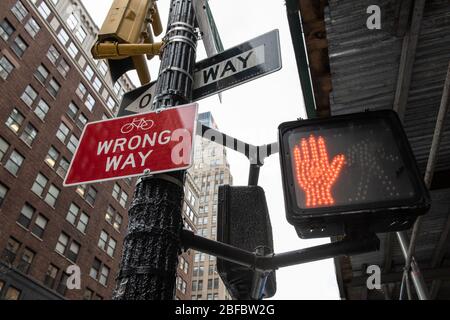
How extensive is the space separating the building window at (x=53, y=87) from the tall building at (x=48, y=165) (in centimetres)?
10

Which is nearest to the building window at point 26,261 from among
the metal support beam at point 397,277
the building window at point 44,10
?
the building window at point 44,10

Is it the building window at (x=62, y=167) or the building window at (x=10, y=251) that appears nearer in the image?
the building window at (x=10, y=251)

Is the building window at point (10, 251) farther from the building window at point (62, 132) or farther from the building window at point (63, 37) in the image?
the building window at point (63, 37)

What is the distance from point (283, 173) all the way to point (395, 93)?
9.58ft

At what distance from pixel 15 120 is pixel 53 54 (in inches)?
377

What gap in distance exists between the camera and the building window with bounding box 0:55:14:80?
30.2 meters

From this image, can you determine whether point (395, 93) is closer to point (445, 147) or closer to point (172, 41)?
point (445, 147)

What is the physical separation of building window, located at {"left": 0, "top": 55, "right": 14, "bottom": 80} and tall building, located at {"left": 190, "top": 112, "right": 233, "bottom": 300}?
140 feet

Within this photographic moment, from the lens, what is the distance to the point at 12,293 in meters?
26.8

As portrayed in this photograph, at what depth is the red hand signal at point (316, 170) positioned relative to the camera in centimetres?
210

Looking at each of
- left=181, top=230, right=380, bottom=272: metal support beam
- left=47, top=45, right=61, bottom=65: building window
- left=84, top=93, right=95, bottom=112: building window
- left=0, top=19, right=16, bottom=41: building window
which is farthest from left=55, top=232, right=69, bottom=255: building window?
left=181, top=230, right=380, bottom=272: metal support beam

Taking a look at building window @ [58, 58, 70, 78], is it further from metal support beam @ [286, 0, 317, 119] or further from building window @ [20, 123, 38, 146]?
metal support beam @ [286, 0, 317, 119]

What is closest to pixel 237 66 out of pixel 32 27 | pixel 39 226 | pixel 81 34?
pixel 39 226

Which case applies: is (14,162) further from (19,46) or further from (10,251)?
(19,46)
